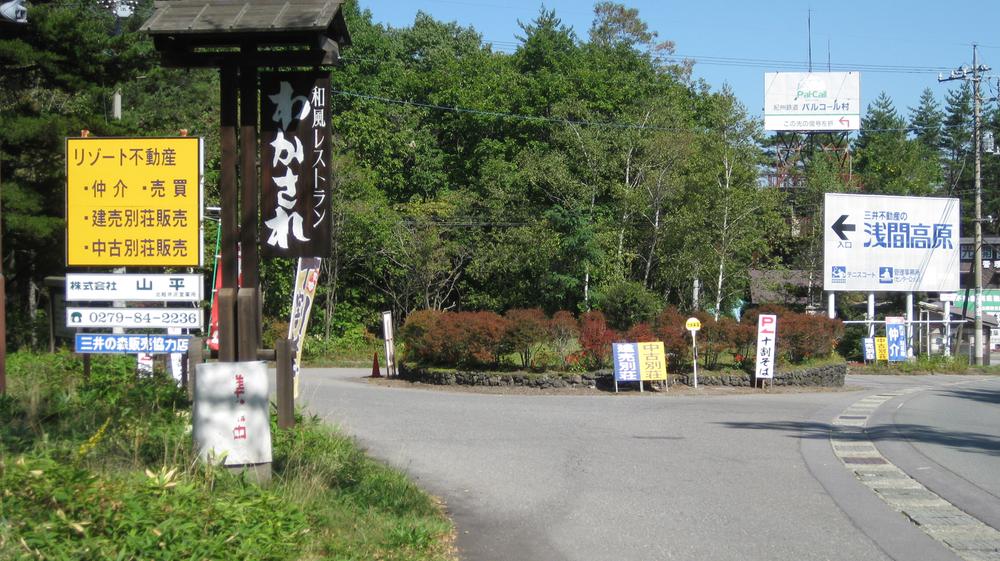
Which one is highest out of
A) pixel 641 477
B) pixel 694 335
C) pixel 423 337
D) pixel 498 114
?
pixel 498 114

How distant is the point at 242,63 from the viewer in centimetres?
754

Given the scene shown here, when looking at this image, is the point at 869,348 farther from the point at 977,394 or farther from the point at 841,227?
the point at 977,394

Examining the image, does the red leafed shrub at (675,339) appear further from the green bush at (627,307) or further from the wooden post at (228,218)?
the wooden post at (228,218)

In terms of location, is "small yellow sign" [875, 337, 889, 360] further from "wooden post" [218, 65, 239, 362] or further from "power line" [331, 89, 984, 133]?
"wooden post" [218, 65, 239, 362]

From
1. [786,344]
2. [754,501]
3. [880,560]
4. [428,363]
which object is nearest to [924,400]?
[786,344]

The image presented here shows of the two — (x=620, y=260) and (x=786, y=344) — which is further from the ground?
Result: (x=620, y=260)

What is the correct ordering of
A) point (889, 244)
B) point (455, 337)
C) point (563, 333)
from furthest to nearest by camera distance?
1. point (889, 244)
2. point (455, 337)
3. point (563, 333)

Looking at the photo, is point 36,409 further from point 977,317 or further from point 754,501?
point 977,317

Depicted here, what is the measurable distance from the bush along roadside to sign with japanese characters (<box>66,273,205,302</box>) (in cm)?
262

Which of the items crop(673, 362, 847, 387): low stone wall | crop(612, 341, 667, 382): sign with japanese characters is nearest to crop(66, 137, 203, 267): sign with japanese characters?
crop(612, 341, 667, 382): sign with japanese characters

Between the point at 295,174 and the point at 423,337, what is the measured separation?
1806 cm

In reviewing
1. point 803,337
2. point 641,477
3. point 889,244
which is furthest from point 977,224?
point 641,477

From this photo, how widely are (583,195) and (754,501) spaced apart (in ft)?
93.0

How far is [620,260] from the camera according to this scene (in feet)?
122
